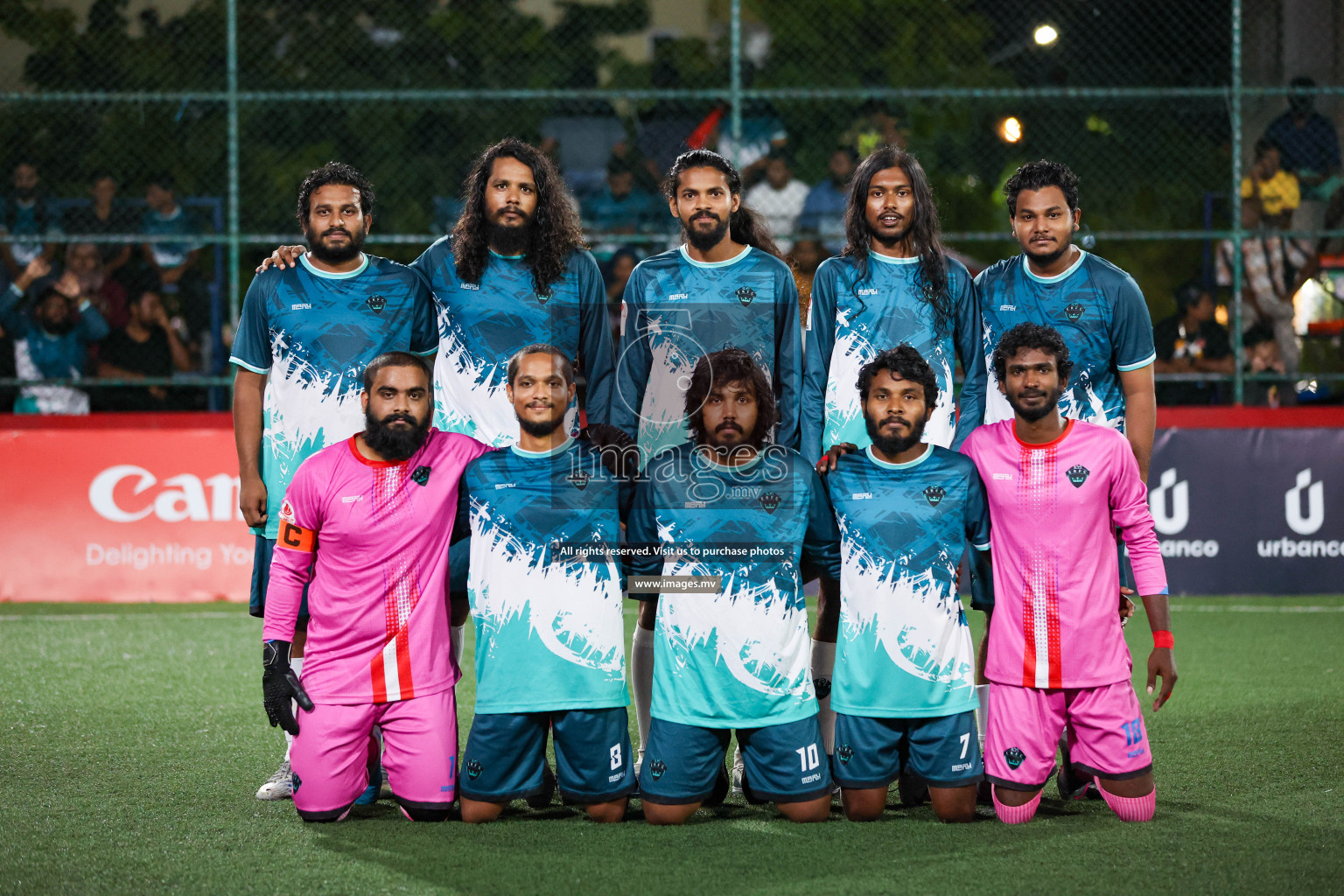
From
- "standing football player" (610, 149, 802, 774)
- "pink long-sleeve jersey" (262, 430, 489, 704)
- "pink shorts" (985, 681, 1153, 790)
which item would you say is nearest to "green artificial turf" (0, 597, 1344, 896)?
"pink shorts" (985, 681, 1153, 790)

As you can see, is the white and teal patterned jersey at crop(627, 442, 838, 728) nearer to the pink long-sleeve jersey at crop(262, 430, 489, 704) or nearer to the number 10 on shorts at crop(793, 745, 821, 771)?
the number 10 on shorts at crop(793, 745, 821, 771)

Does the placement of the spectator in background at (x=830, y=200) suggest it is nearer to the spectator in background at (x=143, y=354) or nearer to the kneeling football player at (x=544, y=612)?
the spectator in background at (x=143, y=354)

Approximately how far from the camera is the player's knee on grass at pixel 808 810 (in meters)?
4.17

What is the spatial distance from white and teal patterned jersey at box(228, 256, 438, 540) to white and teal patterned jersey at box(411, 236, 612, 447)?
16 centimetres

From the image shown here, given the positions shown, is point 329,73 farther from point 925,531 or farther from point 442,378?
point 925,531

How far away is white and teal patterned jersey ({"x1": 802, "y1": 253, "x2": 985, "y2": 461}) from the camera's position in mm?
4621

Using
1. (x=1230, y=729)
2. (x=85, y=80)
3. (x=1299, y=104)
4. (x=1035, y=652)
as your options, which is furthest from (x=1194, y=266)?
(x=85, y=80)

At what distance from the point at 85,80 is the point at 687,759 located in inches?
407

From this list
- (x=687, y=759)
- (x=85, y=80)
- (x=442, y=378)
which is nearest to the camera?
(x=687, y=759)

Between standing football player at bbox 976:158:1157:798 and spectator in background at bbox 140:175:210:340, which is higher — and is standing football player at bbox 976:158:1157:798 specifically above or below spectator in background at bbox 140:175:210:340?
below

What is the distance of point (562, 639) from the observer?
426 cm

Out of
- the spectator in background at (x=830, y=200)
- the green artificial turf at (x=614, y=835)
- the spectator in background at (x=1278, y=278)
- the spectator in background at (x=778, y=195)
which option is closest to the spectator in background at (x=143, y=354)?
the green artificial turf at (x=614, y=835)

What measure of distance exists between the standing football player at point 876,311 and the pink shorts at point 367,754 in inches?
51.0

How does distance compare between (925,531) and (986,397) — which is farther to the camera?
(986,397)
